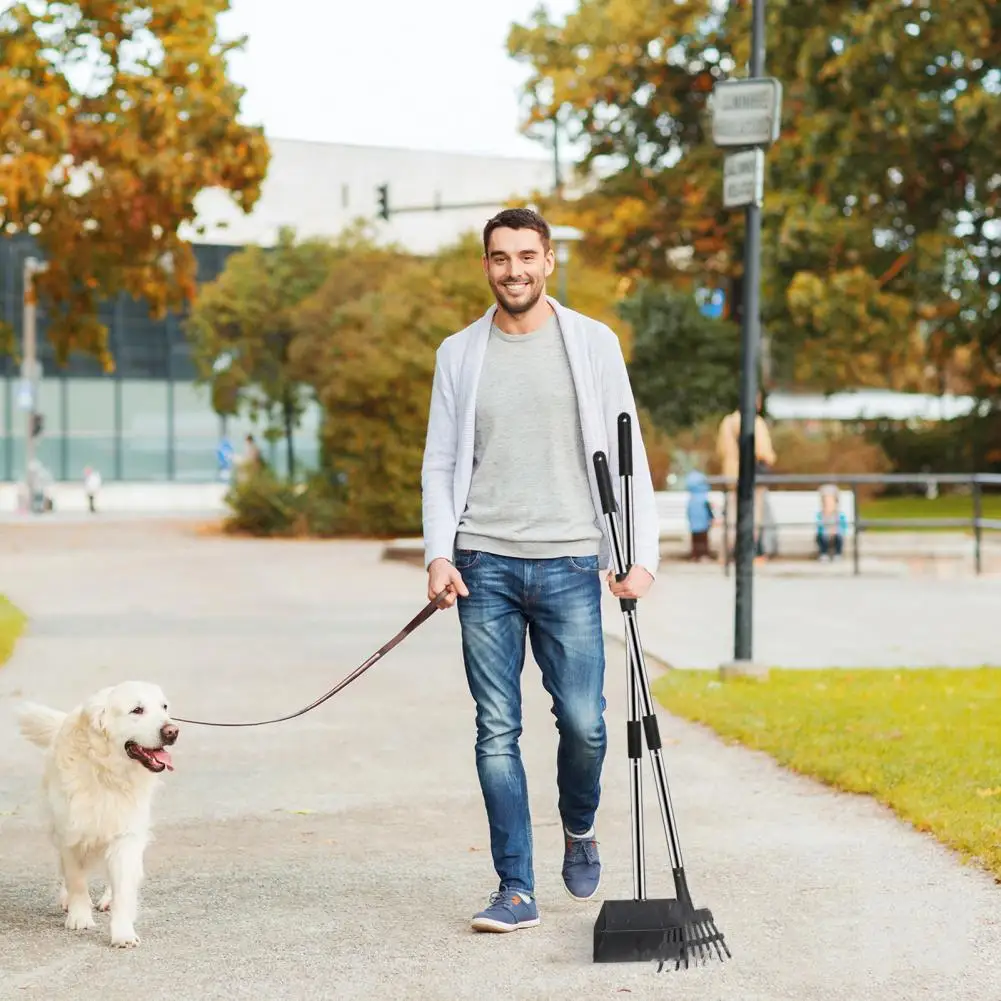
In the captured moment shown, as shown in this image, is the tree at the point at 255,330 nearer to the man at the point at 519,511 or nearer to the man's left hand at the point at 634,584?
the man at the point at 519,511

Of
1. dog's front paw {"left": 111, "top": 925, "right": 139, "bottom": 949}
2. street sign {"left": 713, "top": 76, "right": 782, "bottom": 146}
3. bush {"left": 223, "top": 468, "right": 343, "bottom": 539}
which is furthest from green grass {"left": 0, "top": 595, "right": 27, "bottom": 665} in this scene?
bush {"left": 223, "top": 468, "right": 343, "bottom": 539}

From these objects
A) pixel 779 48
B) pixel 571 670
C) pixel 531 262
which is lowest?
pixel 571 670

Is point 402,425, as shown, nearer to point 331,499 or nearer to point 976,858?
point 331,499

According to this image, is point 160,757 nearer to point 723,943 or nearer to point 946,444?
point 723,943

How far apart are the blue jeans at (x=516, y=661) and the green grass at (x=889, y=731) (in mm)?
1594

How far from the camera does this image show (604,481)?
530cm

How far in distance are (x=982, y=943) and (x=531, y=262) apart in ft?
7.44

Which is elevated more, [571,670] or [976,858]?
[571,670]

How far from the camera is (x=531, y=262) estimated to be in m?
5.27

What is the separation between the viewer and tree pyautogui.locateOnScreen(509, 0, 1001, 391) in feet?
110

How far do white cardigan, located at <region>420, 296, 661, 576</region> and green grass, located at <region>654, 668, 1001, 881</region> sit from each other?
1.81 meters

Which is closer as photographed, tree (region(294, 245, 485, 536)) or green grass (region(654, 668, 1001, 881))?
green grass (region(654, 668, 1001, 881))

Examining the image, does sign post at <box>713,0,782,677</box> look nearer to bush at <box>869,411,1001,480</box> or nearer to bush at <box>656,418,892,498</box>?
bush at <box>656,418,892,498</box>

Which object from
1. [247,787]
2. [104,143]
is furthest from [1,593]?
[247,787]
